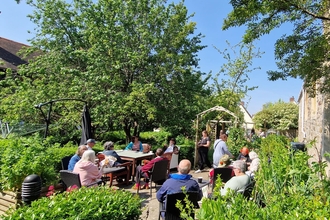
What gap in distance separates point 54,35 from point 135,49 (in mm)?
3969

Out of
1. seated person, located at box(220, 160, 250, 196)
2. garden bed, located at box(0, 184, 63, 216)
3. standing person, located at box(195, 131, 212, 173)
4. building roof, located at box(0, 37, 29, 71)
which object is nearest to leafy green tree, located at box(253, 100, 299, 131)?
standing person, located at box(195, 131, 212, 173)

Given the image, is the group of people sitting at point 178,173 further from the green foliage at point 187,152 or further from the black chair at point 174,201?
the green foliage at point 187,152

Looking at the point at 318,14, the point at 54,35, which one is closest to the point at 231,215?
the point at 318,14

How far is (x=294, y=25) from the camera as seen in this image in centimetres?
489

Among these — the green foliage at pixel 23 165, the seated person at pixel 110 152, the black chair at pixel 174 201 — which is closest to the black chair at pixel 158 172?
the seated person at pixel 110 152

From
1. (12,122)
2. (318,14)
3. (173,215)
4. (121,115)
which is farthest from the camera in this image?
(121,115)

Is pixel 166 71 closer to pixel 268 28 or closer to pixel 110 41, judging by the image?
Result: pixel 110 41

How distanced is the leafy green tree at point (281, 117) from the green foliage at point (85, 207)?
31248mm

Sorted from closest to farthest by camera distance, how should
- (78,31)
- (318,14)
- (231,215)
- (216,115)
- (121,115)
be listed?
(231,215)
(318,14)
(121,115)
(78,31)
(216,115)

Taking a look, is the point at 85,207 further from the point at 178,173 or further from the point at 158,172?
the point at 158,172

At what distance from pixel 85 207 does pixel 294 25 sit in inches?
187

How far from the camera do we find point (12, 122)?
10.7 m

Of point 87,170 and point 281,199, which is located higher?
point 281,199

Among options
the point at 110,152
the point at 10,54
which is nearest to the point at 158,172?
the point at 110,152
